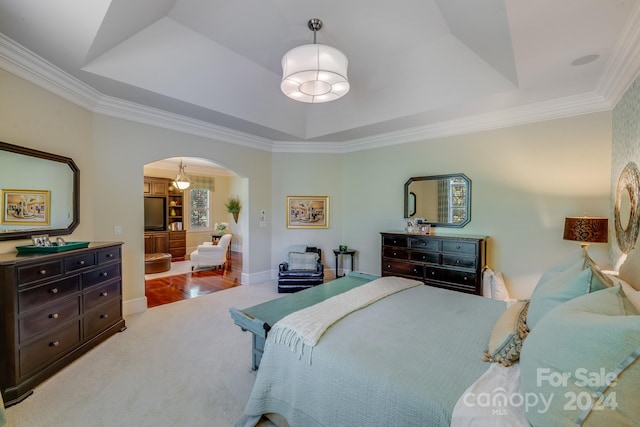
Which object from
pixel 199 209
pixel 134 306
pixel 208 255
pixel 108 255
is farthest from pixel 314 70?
pixel 199 209

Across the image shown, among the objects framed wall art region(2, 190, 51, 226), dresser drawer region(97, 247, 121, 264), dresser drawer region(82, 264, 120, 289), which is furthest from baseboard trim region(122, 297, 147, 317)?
framed wall art region(2, 190, 51, 226)

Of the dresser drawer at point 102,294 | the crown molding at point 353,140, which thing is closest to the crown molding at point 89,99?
the crown molding at point 353,140

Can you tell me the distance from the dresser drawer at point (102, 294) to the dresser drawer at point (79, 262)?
0.29 metres

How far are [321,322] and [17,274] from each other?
2.42m

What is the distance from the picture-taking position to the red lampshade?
2.86 metres

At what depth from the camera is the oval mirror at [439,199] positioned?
4.28m

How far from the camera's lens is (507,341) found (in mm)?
1436

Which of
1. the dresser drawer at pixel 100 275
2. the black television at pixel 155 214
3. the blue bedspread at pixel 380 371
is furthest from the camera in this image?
the black television at pixel 155 214

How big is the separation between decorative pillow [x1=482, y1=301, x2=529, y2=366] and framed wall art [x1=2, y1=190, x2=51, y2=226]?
4035mm

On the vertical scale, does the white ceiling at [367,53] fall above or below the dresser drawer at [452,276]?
above

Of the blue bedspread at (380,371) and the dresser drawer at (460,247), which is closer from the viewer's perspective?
the blue bedspread at (380,371)

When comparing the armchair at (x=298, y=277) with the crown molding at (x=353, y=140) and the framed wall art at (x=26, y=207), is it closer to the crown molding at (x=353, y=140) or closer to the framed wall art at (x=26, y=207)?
the crown molding at (x=353, y=140)

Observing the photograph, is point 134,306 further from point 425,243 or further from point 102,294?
point 425,243

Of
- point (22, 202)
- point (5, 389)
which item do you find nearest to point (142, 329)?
point (5, 389)
